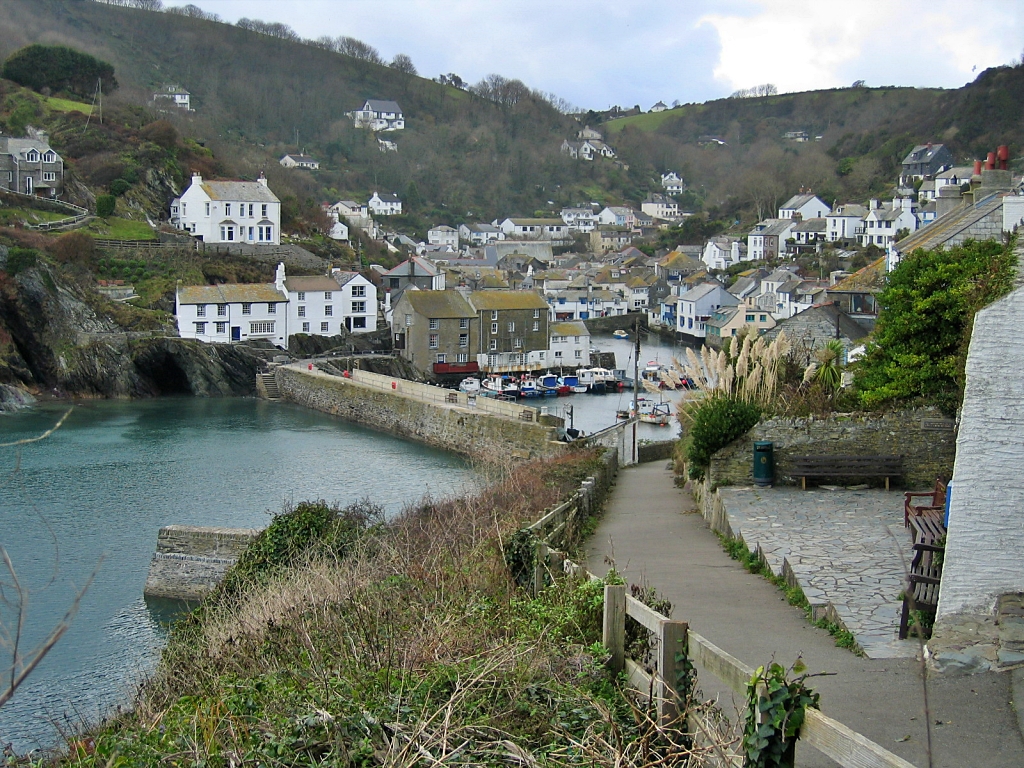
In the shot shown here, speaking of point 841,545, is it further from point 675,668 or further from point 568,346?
point 568,346

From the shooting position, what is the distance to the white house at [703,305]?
6706 cm

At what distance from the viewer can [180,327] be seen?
46.9m

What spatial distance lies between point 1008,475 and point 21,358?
42.7 m

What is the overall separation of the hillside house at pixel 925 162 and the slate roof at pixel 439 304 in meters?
47.5

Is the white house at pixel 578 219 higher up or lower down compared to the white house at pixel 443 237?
higher up

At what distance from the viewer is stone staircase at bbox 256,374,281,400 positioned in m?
45.1

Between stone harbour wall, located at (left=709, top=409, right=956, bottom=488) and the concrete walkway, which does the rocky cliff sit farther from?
the concrete walkway

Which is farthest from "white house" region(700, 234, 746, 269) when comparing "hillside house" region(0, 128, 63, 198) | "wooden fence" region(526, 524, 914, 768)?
"wooden fence" region(526, 524, 914, 768)

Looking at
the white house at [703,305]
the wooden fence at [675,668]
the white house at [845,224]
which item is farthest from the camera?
the white house at [845,224]

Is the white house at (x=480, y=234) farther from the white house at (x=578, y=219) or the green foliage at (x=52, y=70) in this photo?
the green foliage at (x=52, y=70)

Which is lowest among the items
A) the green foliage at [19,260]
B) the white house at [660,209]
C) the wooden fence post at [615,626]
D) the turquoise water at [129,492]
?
the turquoise water at [129,492]

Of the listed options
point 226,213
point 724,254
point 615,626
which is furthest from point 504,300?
point 615,626

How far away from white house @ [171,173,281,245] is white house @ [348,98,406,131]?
7409 centimetres

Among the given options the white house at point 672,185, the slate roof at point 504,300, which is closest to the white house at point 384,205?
the white house at point 672,185
